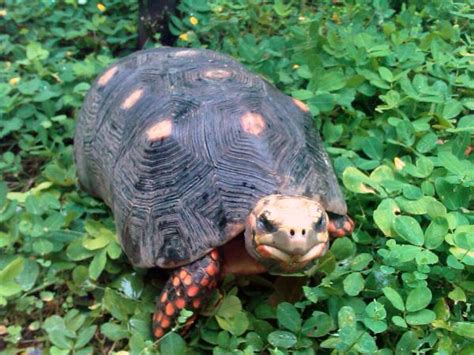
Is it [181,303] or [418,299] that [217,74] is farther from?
[418,299]

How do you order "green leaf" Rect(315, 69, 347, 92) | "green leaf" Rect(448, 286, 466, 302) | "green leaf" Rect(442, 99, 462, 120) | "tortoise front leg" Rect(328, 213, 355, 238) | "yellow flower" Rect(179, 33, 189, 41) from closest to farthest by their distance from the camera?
"green leaf" Rect(448, 286, 466, 302) < "tortoise front leg" Rect(328, 213, 355, 238) < "green leaf" Rect(442, 99, 462, 120) < "green leaf" Rect(315, 69, 347, 92) < "yellow flower" Rect(179, 33, 189, 41)

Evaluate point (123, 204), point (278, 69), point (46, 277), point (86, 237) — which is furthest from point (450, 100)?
point (46, 277)

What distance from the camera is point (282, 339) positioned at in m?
1.95

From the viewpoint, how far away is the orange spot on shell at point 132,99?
7.90 feet

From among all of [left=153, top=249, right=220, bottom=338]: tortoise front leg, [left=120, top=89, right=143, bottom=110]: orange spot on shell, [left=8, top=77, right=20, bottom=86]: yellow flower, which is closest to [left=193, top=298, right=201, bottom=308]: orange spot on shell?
[left=153, top=249, right=220, bottom=338]: tortoise front leg

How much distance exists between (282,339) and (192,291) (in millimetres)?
335

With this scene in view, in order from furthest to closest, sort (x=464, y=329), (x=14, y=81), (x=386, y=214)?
1. (x=14, y=81)
2. (x=386, y=214)
3. (x=464, y=329)

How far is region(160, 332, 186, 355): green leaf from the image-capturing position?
198 centimetres

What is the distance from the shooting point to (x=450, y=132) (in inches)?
103

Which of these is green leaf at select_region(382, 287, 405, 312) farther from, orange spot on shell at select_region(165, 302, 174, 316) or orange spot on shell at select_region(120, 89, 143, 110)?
orange spot on shell at select_region(120, 89, 143, 110)

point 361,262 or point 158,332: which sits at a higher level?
point 361,262

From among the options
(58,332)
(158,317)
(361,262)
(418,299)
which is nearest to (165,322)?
(158,317)

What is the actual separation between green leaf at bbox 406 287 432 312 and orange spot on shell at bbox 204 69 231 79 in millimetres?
1066

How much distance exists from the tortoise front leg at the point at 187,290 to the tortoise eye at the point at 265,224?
29 centimetres
